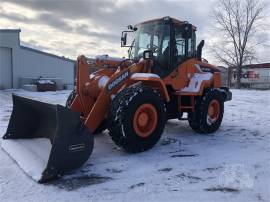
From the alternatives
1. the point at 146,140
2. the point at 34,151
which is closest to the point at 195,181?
the point at 146,140

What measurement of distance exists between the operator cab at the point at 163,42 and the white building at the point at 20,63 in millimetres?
17285

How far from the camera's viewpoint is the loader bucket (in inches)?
168

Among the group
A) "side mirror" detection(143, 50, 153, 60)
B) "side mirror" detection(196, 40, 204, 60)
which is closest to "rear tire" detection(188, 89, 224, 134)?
"side mirror" detection(196, 40, 204, 60)

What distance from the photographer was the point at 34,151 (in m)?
5.10

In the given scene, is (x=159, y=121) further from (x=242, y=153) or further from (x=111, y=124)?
(x=242, y=153)

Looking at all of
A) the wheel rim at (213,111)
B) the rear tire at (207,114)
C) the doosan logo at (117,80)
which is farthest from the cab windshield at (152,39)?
the wheel rim at (213,111)

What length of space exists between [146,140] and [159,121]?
1.35ft

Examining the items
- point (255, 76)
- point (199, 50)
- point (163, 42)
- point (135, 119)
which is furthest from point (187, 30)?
A: point (255, 76)

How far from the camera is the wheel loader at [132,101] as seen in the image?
14.8ft

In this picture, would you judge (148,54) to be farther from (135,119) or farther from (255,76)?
(255,76)

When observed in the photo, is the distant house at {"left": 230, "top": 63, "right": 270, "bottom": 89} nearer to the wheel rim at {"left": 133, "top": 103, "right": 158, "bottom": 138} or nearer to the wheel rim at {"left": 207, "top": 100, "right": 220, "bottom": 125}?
the wheel rim at {"left": 207, "top": 100, "right": 220, "bottom": 125}

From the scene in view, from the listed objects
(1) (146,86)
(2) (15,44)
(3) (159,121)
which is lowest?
(3) (159,121)

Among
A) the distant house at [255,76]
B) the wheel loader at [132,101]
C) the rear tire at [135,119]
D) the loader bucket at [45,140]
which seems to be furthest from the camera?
the distant house at [255,76]

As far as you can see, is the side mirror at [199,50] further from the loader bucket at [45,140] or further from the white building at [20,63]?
the white building at [20,63]
